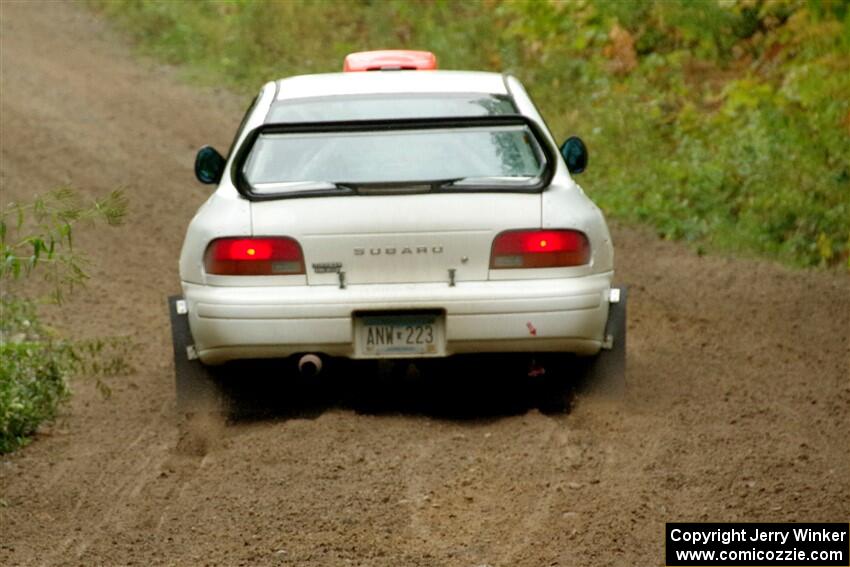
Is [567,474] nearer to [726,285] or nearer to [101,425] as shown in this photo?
[101,425]

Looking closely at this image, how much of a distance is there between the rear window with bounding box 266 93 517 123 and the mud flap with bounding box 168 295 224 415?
3.65 ft

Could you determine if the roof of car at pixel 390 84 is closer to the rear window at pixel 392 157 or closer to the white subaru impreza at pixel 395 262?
the rear window at pixel 392 157

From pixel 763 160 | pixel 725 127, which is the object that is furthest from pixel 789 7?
pixel 763 160

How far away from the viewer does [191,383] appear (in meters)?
7.56

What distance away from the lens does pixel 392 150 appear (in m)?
7.38

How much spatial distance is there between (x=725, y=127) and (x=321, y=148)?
26.2 feet

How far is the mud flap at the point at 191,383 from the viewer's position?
7.47m

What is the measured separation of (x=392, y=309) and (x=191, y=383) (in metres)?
1.22

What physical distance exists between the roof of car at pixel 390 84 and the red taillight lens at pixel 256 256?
1.30 m

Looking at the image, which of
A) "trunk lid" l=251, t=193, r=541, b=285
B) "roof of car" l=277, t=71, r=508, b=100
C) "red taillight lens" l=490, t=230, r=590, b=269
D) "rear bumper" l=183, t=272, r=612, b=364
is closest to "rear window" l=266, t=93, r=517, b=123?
"roof of car" l=277, t=71, r=508, b=100

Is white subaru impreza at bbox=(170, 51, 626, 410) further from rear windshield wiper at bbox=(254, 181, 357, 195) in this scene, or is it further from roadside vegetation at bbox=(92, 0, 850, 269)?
roadside vegetation at bbox=(92, 0, 850, 269)

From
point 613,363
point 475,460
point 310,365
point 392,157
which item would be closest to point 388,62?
point 392,157

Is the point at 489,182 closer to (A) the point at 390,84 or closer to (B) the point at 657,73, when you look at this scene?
(A) the point at 390,84

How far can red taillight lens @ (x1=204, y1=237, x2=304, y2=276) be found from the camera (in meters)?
6.94
